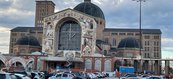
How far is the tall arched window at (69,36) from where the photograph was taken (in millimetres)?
92500

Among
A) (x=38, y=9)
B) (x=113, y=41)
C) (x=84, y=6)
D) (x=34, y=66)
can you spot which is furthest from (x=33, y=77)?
(x=38, y=9)

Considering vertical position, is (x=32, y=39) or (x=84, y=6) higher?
(x=84, y=6)

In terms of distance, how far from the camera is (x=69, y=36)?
306 feet

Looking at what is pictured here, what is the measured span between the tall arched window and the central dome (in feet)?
49.1

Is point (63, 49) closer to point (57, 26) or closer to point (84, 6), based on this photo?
point (57, 26)

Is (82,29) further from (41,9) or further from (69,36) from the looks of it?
(41,9)

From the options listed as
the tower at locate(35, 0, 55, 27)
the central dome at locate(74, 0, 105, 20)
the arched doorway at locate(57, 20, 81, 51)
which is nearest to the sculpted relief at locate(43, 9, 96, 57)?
the arched doorway at locate(57, 20, 81, 51)

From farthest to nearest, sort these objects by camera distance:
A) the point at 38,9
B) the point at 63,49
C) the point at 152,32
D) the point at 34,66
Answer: the point at 38,9 < the point at 152,32 < the point at 63,49 < the point at 34,66

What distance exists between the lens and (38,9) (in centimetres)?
15400

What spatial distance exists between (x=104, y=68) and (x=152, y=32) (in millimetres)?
53619

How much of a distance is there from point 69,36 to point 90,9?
1836 cm

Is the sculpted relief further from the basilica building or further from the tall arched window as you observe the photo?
the tall arched window

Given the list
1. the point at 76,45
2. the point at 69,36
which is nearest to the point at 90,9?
the point at 69,36

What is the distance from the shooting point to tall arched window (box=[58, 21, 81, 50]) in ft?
303
